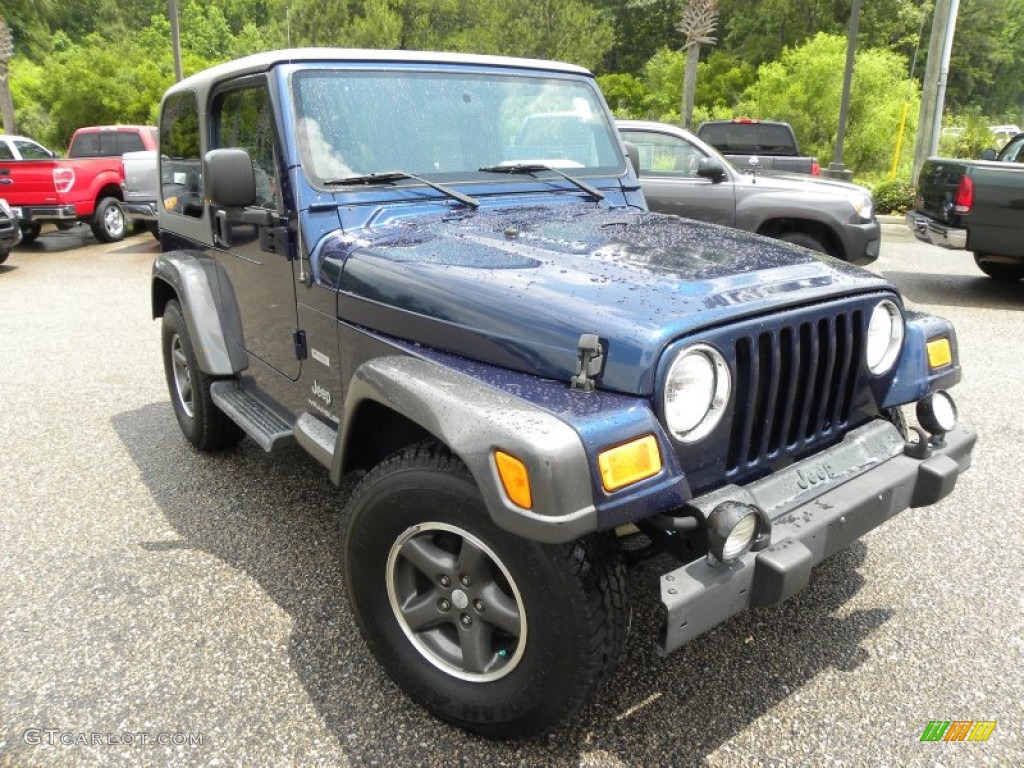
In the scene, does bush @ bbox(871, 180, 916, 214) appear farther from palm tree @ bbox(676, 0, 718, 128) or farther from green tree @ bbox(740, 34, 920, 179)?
palm tree @ bbox(676, 0, 718, 128)

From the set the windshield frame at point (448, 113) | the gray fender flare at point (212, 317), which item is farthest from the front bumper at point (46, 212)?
the windshield frame at point (448, 113)

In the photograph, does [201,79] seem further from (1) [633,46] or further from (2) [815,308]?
(1) [633,46]

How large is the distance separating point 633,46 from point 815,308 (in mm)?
45098

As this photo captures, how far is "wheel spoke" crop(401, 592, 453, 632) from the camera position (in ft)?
7.41

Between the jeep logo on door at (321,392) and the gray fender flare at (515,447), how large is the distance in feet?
2.97

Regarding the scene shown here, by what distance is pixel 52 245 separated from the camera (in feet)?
42.6

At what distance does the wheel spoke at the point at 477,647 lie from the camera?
218 cm

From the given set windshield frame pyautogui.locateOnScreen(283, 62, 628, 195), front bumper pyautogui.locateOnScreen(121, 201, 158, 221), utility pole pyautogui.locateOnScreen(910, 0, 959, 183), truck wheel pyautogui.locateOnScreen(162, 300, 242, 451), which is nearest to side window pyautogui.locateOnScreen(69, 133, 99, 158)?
front bumper pyautogui.locateOnScreen(121, 201, 158, 221)

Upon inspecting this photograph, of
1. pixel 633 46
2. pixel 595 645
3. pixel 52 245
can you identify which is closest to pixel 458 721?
pixel 595 645

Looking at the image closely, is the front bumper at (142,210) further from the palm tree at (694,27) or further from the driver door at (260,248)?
the palm tree at (694,27)

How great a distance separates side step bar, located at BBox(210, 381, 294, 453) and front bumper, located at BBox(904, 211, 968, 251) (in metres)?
7.31

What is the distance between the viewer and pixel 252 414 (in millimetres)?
3432

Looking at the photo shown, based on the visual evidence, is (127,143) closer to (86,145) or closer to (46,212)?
(86,145)

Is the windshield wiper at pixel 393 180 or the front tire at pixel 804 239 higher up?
the windshield wiper at pixel 393 180
